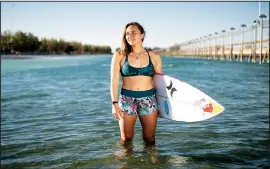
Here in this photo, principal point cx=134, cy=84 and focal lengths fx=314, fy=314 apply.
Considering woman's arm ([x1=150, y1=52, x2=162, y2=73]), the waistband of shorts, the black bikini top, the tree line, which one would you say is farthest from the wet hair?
the tree line

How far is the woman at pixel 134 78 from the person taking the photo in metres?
4.74

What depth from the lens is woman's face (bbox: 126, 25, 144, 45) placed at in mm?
4648

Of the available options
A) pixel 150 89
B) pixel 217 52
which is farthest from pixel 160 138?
pixel 217 52

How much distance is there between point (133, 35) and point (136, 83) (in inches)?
28.9

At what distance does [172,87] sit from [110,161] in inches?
62.4

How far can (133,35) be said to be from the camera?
15.3ft

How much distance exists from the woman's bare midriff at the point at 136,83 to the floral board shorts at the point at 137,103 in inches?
2.4

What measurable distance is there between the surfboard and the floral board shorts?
441 mm

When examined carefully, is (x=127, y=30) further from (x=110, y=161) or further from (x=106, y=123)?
(x=106, y=123)

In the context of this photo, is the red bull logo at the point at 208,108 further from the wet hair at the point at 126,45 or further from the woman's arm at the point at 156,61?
the wet hair at the point at 126,45

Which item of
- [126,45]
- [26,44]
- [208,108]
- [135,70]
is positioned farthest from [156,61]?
[26,44]

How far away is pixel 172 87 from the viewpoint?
209 inches

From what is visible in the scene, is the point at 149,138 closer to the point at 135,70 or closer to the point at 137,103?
the point at 137,103

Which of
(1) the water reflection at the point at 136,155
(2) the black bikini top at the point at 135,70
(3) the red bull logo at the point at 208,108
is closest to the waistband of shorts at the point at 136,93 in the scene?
(2) the black bikini top at the point at 135,70
